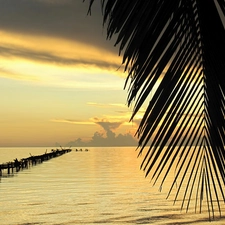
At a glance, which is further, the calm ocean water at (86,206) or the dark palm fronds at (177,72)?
the calm ocean water at (86,206)

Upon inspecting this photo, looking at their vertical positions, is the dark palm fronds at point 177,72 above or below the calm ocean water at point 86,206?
above

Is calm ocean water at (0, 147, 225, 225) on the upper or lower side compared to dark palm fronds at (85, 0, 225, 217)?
lower

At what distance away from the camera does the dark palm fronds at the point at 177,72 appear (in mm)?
1516

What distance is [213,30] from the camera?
150 cm

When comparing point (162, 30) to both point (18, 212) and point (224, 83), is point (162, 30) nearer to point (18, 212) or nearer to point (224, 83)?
point (224, 83)

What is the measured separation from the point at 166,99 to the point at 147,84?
3.3 inches

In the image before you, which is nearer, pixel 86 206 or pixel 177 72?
pixel 177 72

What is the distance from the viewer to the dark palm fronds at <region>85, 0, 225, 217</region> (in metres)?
1.52

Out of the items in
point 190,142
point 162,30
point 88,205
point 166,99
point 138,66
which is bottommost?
point 88,205

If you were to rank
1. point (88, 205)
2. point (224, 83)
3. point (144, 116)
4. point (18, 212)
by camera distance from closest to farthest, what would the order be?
point (224, 83) → point (144, 116) → point (18, 212) → point (88, 205)

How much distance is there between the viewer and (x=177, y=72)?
5.20 ft

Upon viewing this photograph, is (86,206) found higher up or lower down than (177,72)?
lower down

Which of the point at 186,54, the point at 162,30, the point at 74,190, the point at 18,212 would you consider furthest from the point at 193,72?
the point at 74,190

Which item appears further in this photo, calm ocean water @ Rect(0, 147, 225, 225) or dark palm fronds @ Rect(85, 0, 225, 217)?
calm ocean water @ Rect(0, 147, 225, 225)
